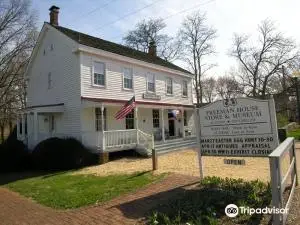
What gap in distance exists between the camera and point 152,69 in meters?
23.3

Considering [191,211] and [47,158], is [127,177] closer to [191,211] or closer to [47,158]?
[191,211]

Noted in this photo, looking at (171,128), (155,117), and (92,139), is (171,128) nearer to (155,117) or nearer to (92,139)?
(155,117)

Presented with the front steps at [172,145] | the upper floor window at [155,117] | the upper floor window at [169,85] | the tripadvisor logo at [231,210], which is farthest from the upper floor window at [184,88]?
the tripadvisor logo at [231,210]

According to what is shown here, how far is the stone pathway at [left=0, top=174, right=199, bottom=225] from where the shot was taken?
256 inches

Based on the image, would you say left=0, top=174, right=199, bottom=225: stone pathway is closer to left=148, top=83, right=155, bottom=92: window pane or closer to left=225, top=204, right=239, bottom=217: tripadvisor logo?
left=225, top=204, right=239, bottom=217: tripadvisor logo

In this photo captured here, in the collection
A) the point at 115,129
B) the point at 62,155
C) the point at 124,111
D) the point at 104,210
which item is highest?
the point at 124,111

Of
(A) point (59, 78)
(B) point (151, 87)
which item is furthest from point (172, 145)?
(A) point (59, 78)

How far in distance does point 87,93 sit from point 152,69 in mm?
7071

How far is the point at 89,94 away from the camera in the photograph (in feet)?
59.3

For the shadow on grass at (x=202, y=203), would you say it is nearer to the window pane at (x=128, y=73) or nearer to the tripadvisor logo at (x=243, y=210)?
the tripadvisor logo at (x=243, y=210)

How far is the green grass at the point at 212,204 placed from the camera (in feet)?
17.8

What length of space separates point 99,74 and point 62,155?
5.98m

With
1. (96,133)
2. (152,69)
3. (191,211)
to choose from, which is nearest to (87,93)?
(96,133)

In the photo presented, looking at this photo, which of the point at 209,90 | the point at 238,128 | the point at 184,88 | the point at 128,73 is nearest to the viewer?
the point at 238,128
